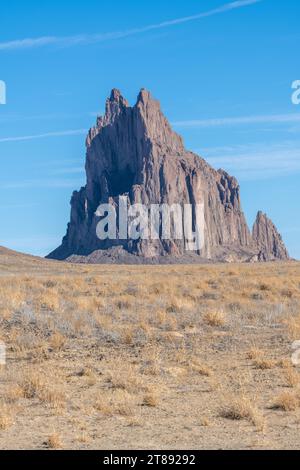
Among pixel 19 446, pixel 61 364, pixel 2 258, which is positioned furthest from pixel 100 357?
pixel 2 258

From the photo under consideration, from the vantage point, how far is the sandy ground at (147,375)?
1115cm

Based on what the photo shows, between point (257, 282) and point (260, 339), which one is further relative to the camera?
point (257, 282)

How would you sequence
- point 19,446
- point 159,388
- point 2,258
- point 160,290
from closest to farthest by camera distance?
point 19,446 < point 159,388 < point 160,290 < point 2,258

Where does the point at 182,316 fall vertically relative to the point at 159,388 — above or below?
above

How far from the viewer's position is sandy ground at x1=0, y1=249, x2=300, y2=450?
11148 millimetres

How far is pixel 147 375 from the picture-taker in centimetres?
1539

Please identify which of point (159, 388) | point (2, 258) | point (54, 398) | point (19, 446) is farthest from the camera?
point (2, 258)

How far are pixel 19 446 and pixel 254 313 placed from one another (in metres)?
15.4

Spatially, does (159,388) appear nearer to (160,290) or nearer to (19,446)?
(19,446)

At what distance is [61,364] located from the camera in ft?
54.2

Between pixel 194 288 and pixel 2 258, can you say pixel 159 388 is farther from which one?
pixel 2 258
